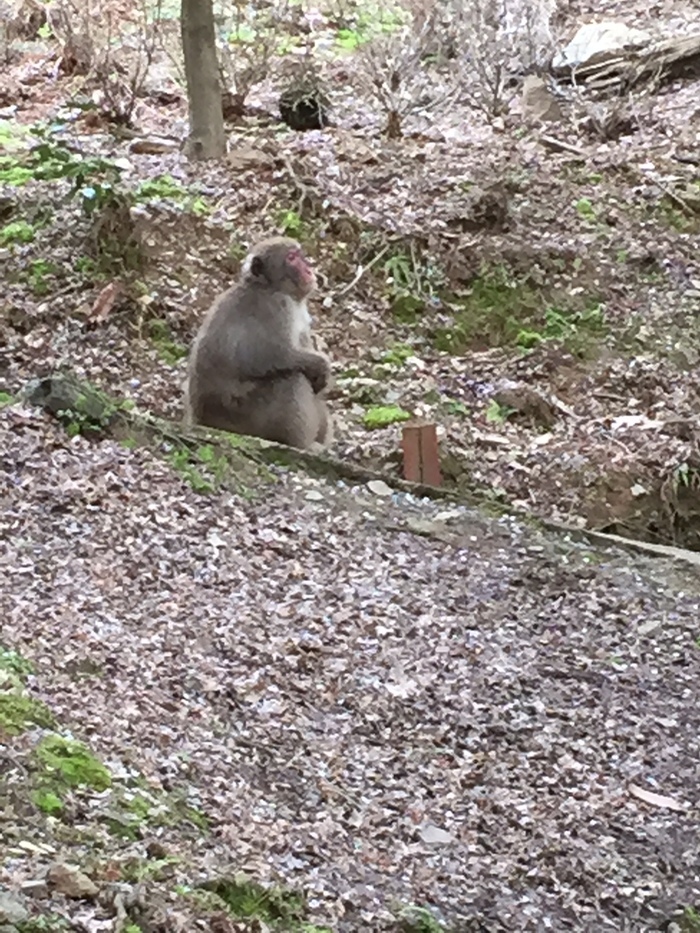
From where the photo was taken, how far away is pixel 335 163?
9477 millimetres

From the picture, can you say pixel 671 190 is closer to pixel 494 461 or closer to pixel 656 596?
pixel 494 461

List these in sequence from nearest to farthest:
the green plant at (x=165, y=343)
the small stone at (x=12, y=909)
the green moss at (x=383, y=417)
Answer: the small stone at (x=12, y=909), the green moss at (x=383, y=417), the green plant at (x=165, y=343)

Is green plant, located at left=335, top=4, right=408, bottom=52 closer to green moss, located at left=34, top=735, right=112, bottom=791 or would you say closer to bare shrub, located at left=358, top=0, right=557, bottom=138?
bare shrub, located at left=358, top=0, right=557, bottom=138

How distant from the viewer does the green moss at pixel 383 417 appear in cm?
747

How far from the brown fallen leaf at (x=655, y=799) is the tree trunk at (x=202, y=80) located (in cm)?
626

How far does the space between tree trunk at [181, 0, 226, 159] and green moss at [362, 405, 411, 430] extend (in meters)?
2.73

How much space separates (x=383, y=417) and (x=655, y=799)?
12.1 feet

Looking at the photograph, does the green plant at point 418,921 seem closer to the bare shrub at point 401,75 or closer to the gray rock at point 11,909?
the gray rock at point 11,909

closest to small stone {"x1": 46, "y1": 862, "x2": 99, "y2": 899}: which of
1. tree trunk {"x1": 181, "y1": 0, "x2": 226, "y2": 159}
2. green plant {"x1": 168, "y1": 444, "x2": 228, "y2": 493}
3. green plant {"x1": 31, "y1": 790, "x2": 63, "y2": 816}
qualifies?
green plant {"x1": 31, "y1": 790, "x2": 63, "y2": 816}

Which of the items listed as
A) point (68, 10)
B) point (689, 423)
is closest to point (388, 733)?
point (689, 423)

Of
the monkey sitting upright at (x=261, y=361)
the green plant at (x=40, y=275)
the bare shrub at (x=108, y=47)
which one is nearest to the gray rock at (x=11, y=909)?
the monkey sitting upright at (x=261, y=361)

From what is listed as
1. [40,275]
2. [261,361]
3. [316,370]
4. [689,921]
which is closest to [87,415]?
[261,361]

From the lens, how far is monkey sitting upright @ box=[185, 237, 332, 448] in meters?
6.50

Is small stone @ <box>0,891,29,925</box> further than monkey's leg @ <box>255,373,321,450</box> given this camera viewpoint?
No
